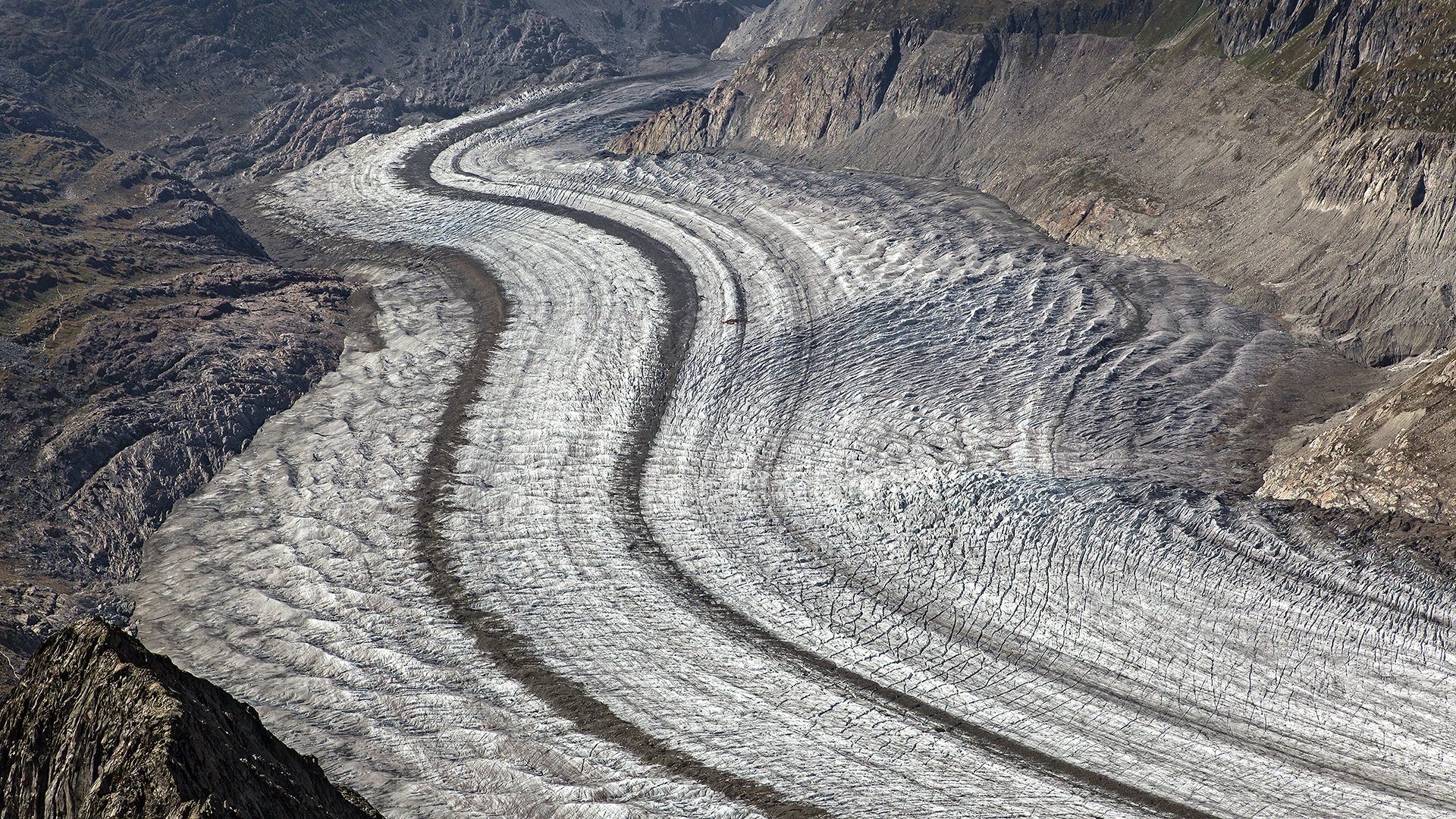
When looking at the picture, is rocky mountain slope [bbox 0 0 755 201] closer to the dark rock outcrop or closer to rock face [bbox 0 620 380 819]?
the dark rock outcrop

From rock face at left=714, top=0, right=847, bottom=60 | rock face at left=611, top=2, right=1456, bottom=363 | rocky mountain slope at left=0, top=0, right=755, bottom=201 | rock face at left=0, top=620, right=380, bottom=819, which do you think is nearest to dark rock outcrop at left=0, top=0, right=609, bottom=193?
rocky mountain slope at left=0, top=0, right=755, bottom=201

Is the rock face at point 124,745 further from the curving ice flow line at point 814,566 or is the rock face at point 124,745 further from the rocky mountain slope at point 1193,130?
the rocky mountain slope at point 1193,130

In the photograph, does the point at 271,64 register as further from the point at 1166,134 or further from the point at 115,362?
the point at 1166,134

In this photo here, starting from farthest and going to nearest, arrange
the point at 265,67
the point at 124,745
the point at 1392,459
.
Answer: the point at 265,67, the point at 1392,459, the point at 124,745

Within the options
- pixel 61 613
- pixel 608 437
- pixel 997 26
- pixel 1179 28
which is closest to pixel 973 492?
pixel 608 437

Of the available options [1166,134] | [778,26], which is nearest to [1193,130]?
[1166,134]

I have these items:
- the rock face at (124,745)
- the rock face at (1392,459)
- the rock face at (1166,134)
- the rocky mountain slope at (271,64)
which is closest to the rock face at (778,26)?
the rocky mountain slope at (271,64)
